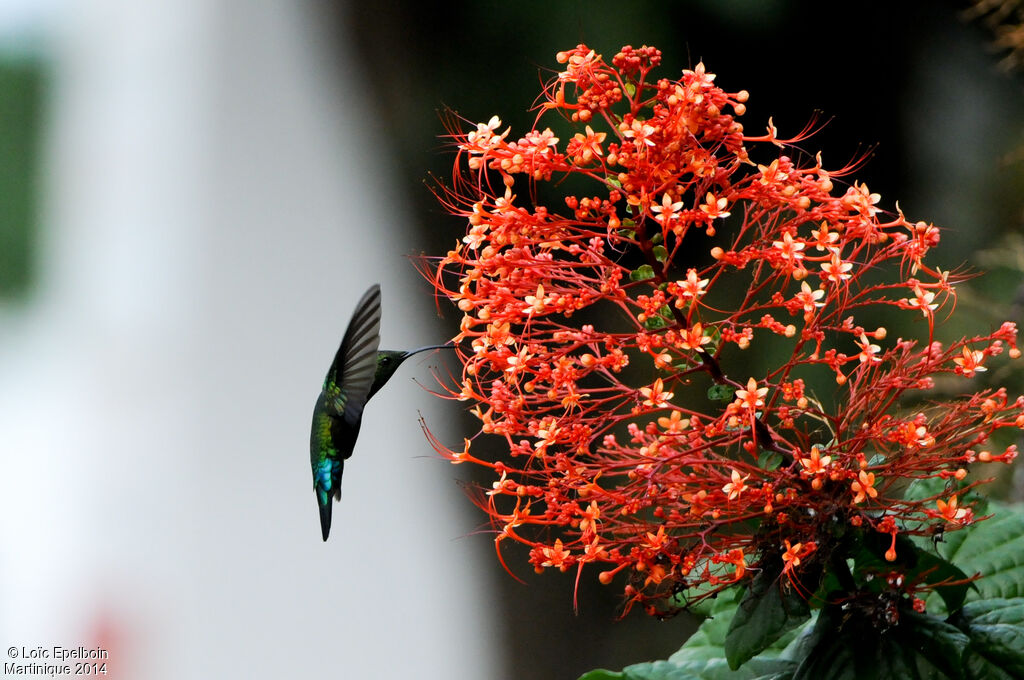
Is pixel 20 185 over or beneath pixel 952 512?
over

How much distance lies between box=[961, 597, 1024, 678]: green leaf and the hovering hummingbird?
451 mm

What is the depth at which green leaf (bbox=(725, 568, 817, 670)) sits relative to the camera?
2.06 feet

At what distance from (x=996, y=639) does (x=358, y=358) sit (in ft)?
1.72

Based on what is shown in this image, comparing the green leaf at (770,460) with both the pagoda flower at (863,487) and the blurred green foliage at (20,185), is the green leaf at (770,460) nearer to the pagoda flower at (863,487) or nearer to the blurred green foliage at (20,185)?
the pagoda flower at (863,487)

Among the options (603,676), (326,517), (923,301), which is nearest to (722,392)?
(923,301)

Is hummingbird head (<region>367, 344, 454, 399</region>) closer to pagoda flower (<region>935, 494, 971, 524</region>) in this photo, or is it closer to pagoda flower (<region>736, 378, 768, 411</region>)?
pagoda flower (<region>736, 378, 768, 411</region>)

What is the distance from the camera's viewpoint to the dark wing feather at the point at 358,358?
772mm

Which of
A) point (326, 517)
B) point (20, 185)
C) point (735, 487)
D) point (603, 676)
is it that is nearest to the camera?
point (735, 487)

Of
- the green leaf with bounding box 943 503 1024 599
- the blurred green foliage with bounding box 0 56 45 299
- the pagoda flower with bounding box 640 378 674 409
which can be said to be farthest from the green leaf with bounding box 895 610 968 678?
the blurred green foliage with bounding box 0 56 45 299

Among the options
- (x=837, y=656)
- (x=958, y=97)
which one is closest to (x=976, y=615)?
(x=837, y=656)

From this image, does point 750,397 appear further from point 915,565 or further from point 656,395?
point 915,565

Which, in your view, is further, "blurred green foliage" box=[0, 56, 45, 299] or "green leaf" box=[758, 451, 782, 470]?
"blurred green foliage" box=[0, 56, 45, 299]

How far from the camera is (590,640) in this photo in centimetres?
203

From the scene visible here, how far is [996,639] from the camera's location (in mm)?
670
